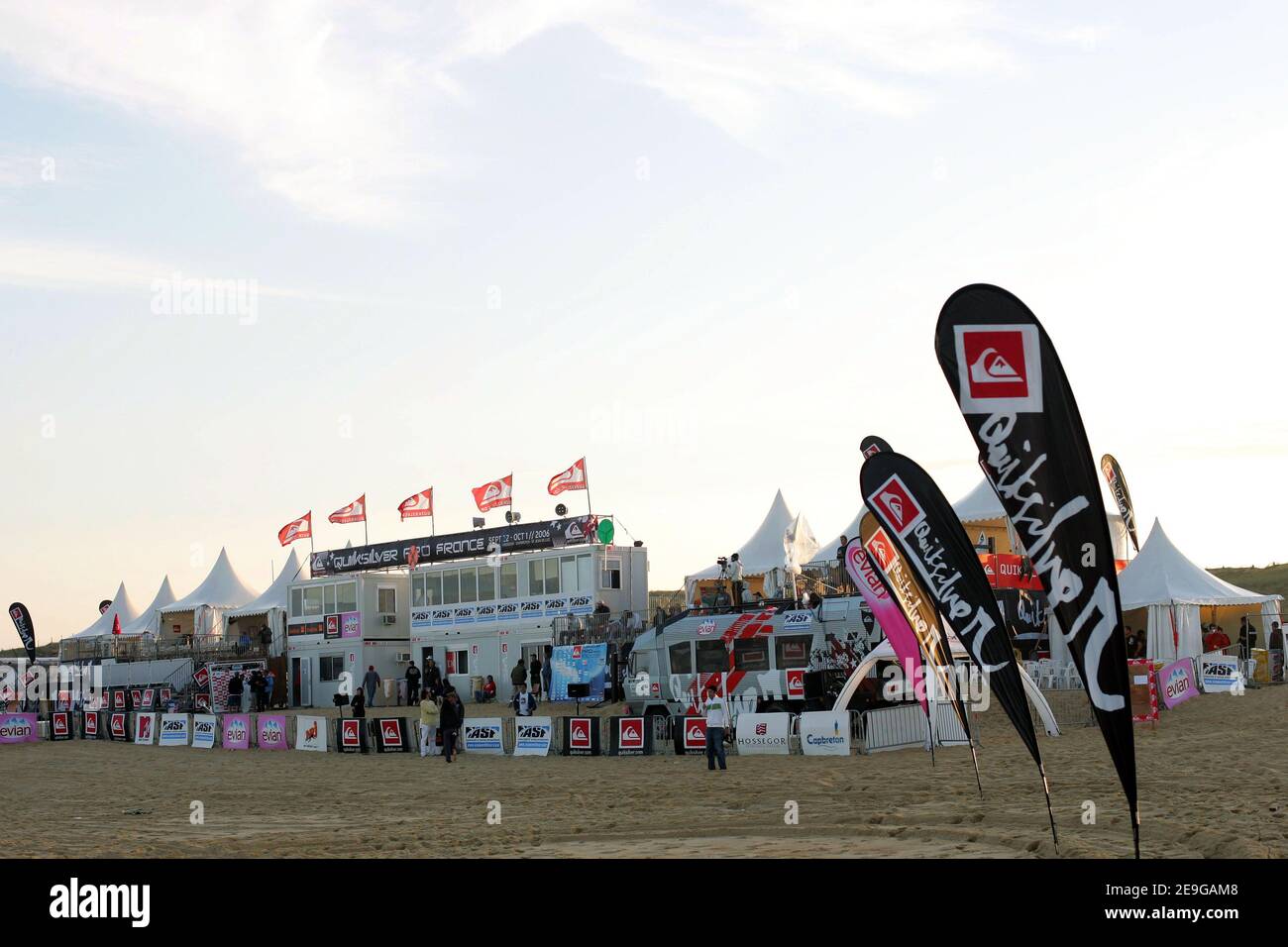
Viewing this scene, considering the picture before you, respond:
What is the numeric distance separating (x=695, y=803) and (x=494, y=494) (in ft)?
96.9

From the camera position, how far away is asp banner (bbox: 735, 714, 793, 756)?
23.3 meters

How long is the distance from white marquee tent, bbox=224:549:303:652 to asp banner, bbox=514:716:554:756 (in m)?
26.2

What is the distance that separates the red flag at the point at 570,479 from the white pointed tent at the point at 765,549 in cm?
489

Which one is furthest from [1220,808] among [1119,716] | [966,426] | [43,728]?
[43,728]

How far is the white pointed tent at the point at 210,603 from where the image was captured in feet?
192

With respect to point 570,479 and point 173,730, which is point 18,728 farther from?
point 570,479

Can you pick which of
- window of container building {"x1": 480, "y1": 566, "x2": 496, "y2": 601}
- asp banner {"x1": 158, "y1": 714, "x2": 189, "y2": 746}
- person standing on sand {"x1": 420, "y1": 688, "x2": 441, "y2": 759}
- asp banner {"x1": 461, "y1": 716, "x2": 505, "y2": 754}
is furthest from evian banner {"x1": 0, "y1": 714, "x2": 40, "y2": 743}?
asp banner {"x1": 461, "y1": 716, "x2": 505, "y2": 754}

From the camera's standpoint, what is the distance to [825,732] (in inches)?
893

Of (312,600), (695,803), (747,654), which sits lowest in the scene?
(695,803)
